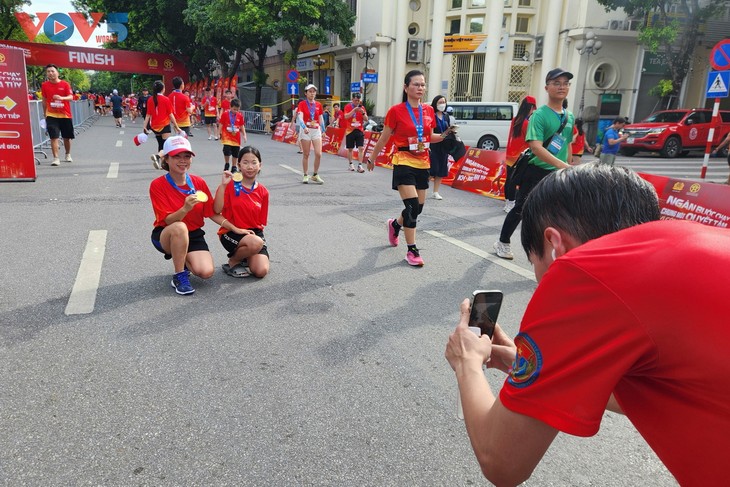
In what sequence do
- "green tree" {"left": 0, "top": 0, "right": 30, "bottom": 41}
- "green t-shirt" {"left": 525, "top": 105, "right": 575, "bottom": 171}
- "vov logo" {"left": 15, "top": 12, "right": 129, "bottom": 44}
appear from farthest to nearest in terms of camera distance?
1. "vov logo" {"left": 15, "top": 12, "right": 129, "bottom": 44}
2. "green tree" {"left": 0, "top": 0, "right": 30, "bottom": 41}
3. "green t-shirt" {"left": 525, "top": 105, "right": 575, "bottom": 171}

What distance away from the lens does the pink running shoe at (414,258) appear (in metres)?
5.38

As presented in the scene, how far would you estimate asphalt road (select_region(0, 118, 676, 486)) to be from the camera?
230 centimetres

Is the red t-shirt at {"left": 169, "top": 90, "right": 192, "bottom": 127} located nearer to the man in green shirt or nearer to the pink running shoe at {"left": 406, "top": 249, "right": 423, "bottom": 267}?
the pink running shoe at {"left": 406, "top": 249, "right": 423, "bottom": 267}

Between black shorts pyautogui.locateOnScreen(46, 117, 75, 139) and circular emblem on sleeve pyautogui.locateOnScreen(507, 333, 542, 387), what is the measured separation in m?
12.3

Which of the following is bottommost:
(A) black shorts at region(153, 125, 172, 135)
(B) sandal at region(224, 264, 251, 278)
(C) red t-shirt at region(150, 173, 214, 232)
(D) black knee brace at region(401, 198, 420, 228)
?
(B) sandal at region(224, 264, 251, 278)

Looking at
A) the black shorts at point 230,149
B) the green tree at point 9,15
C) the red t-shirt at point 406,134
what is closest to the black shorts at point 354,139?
the black shorts at point 230,149

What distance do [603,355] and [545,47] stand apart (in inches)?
1191

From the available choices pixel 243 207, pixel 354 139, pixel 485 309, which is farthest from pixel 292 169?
pixel 485 309

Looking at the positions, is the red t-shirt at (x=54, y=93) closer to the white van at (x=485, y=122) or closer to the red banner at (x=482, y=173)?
the red banner at (x=482, y=173)

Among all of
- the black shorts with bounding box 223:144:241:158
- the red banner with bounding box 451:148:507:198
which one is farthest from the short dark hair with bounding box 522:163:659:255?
the black shorts with bounding box 223:144:241:158

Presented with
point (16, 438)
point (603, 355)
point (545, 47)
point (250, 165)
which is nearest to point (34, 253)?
point (250, 165)

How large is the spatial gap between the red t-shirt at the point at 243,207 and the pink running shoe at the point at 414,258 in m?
1.56

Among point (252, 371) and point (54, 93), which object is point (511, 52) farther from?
point (252, 371)

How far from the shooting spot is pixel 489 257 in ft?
19.3
